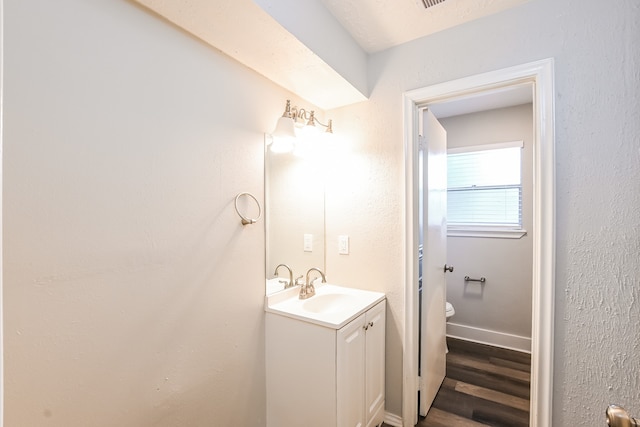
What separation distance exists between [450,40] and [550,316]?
1.56m

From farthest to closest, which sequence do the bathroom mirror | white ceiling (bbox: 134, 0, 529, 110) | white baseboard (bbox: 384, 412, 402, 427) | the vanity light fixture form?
white baseboard (bbox: 384, 412, 402, 427) → the bathroom mirror → the vanity light fixture → white ceiling (bbox: 134, 0, 529, 110)

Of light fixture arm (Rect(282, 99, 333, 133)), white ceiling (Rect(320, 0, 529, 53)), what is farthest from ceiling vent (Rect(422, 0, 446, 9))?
light fixture arm (Rect(282, 99, 333, 133))

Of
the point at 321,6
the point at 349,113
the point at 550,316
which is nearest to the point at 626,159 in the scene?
the point at 550,316

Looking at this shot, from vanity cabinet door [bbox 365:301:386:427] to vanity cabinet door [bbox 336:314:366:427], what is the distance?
0.19 ft

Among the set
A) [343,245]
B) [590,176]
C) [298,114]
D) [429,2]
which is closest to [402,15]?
[429,2]

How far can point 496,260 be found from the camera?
2.98m

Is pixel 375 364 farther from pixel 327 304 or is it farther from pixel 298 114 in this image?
pixel 298 114

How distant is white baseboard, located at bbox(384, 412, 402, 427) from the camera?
1945 mm

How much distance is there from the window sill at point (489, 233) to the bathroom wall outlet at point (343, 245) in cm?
165

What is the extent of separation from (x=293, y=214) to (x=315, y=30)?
1.07 metres

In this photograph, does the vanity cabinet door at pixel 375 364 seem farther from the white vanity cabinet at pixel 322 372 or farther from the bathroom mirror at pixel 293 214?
the bathroom mirror at pixel 293 214

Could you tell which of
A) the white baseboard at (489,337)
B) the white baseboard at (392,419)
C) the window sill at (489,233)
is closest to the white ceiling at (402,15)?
the window sill at (489,233)

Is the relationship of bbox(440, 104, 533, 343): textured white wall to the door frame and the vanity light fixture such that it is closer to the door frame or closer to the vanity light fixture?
the door frame

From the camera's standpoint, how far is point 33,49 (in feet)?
3.07
